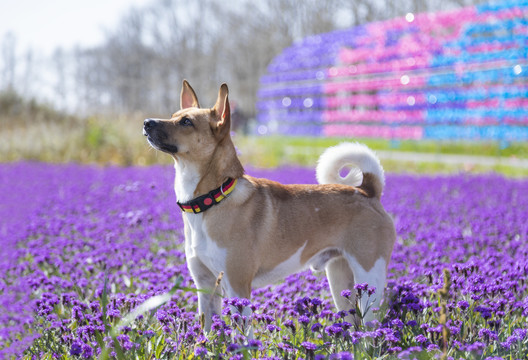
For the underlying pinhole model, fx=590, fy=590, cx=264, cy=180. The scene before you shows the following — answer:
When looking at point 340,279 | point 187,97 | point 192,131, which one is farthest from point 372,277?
point 187,97

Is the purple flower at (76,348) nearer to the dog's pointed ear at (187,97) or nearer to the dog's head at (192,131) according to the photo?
the dog's head at (192,131)

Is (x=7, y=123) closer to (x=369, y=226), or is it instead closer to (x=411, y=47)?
(x=411, y=47)

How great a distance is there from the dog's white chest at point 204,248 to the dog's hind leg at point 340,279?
89 cm

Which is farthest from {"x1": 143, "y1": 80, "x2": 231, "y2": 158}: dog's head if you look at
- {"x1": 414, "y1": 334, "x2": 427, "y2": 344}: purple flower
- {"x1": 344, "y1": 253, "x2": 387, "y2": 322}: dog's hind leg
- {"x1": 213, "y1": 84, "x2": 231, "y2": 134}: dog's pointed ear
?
{"x1": 414, "y1": 334, "x2": 427, "y2": 344}: purple flower

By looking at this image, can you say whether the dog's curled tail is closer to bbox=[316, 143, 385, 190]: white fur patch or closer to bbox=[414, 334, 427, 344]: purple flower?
bbox=[316, 143, 385, 190]: white fur patch

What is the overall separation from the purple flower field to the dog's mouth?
85cm

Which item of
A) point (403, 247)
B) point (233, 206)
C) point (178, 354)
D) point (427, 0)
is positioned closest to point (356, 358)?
point (178, 354)

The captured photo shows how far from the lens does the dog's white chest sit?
341 centimetres

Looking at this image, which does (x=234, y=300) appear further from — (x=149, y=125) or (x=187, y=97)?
(x=187, y=97)

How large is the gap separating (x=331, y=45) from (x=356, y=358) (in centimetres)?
2120

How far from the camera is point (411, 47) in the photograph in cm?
1870

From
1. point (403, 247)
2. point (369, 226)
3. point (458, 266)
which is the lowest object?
point (403, 247)

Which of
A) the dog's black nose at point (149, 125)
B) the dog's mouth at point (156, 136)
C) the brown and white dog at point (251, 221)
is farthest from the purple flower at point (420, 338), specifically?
the dog's black nose at point (149, 125)

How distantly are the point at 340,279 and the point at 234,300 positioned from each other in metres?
1.30
